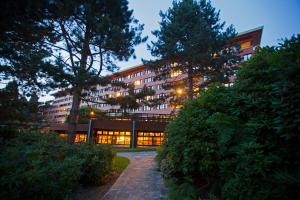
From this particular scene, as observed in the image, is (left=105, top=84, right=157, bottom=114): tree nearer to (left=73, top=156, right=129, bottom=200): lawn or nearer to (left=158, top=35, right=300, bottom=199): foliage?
(left=73, top=156, right=129, bottom=200): lawn

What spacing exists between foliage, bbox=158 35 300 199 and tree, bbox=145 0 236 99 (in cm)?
1425

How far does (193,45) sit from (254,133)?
1734cm

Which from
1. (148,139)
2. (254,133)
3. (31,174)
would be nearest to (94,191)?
(31,174)

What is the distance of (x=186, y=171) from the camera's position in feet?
18.4

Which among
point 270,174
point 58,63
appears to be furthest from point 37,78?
point 270,174

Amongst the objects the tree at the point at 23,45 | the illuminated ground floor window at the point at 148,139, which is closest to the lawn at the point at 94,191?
the tree at the point at 23,45

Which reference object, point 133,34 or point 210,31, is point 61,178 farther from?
point 210,31

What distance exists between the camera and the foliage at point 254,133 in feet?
8.79

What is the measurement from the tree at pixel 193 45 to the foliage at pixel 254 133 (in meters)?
14.2

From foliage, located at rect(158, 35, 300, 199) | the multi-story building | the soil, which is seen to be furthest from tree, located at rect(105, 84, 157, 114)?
foliage, located at rect(158, 35, 300, 199)

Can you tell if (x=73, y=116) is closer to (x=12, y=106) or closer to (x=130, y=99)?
(x=130, y=99)

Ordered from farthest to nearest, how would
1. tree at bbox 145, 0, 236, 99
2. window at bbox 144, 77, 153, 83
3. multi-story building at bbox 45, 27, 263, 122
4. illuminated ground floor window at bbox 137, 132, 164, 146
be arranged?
1. window at bbox 144, 77, 153, 83
2. illuminated ground floor window at bbox 137, 132, 164, 146
3. tree at bbox 145, 0, 236, 99
4. multi-story building at bbox 45, 27, 263, 122

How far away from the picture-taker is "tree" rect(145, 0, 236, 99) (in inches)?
767

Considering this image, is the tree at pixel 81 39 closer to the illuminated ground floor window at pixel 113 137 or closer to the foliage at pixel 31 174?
the foliage at pixel 31 174
